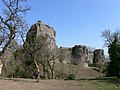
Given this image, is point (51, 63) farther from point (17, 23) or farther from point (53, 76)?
point (17, 23)

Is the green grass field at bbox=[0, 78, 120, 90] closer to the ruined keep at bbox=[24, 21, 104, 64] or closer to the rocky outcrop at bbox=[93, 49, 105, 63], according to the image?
the ruined keep at bbox=[24, 21, 104, 64]

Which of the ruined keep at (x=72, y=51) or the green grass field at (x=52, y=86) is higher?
the ruined keep at (x=72, y=51)

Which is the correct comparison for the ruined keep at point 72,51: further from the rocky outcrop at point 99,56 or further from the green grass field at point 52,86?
the green grass field at point 52,86

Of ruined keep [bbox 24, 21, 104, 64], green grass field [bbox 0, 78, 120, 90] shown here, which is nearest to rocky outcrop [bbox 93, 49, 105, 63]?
ruined keep [bbox 24, 21, 104, 64]

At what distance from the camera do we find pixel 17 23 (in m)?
24.1

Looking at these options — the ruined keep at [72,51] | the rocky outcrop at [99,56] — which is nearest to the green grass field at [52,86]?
the ruined keep at [72,51]

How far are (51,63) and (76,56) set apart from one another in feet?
98.8

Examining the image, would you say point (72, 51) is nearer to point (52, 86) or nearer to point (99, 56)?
point (99, 56)

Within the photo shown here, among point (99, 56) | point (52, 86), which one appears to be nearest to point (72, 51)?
point (99, 56)

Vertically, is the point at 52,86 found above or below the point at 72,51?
below

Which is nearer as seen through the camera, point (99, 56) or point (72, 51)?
point (72, 51)

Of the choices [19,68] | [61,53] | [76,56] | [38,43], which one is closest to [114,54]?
[61,53]

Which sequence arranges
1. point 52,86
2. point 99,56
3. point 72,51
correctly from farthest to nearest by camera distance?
point 99,56 → point 72,51 → point 52,86

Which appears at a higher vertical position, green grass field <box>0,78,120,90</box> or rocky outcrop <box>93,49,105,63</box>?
rocky outcrop <box>93,49,105,63</box>
